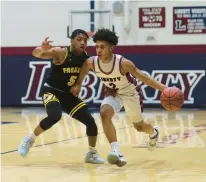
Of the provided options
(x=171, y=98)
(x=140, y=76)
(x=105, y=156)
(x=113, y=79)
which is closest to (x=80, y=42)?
(x=113, y=79)

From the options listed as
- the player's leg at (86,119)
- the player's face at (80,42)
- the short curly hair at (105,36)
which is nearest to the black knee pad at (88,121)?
the player's leg at (86,119)

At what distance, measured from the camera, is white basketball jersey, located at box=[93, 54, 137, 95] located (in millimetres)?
6336

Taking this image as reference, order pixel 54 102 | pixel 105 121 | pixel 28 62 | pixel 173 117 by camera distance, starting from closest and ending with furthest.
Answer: pixel 105 121
pixel 54 102
pixel 173 117
pixel 28 62

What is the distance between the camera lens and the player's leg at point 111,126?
592 cm

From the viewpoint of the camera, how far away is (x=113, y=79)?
641 centimetres

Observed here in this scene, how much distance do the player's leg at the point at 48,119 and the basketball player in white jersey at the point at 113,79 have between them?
279mm

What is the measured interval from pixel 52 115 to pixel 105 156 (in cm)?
96

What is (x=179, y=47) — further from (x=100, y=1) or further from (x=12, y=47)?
(x=12, y=47)

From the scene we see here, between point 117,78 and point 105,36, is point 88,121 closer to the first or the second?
point 117,78

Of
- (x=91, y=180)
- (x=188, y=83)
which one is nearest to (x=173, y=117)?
(x=188, y=83)

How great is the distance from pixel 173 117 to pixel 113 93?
6231mm

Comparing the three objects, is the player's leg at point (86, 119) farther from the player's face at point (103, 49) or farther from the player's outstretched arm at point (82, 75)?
the player's face at point (103, 49)

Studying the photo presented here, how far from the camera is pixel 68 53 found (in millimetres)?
6855

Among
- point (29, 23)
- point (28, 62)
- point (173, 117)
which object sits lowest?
point (173, 117)
